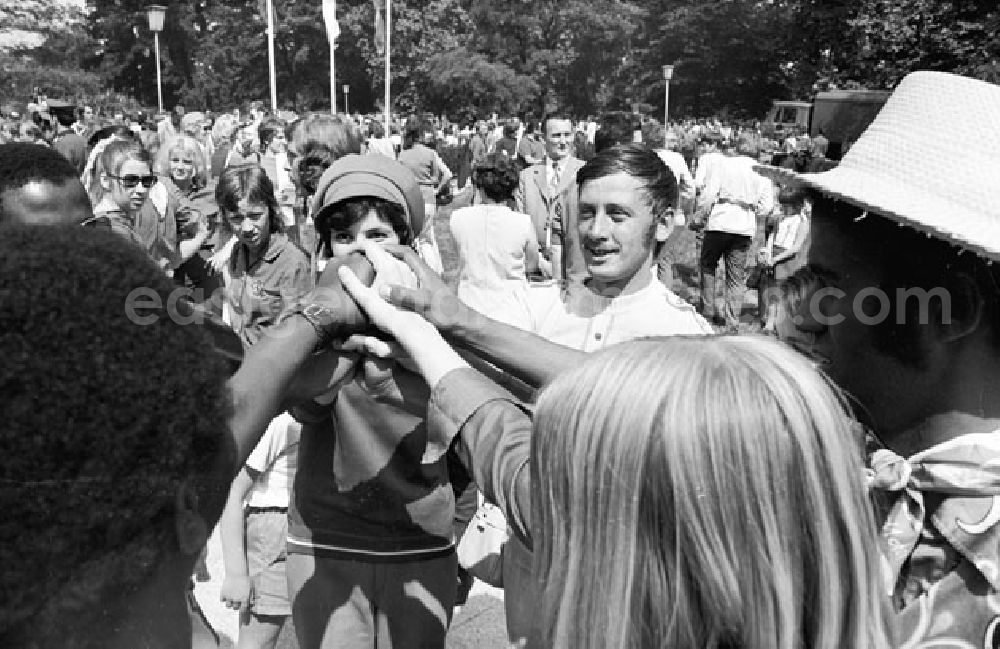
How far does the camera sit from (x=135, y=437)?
1.03 metres

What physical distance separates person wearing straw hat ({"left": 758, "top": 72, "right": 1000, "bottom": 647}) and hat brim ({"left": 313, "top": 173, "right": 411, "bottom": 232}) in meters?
1.19

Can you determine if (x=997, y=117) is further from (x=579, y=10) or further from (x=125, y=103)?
(x=579, y=10)

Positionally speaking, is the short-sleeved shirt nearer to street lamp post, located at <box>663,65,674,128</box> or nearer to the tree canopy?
street lamp post, located at <box>663,65,674,128</box>

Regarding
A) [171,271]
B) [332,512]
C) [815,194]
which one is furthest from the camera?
[171,271]

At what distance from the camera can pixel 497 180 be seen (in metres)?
5.79

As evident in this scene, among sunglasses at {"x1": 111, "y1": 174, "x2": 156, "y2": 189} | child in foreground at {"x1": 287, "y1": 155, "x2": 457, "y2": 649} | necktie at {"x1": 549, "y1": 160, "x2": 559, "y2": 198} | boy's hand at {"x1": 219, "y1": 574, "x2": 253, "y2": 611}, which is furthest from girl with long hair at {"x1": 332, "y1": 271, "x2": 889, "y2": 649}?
necktie at {"x1": 549, "y1": 160, "x2": 559, "y2": 198}

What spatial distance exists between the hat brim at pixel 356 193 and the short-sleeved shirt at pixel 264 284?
146 cm

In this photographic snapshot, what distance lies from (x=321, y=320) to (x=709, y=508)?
3.00ft

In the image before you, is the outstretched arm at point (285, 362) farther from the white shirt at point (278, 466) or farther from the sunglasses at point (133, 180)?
the sunglasses at point (133, 180)

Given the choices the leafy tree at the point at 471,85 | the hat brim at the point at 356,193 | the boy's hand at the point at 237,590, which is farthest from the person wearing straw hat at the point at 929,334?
the leafy tree at the point at 471,85

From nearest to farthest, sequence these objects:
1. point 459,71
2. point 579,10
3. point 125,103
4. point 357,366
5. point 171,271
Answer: point 357,366, point 171,271, point 125,103, point 459,71, point 579,10

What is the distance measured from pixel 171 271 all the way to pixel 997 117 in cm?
474

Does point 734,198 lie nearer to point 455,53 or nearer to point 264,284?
point 264,284

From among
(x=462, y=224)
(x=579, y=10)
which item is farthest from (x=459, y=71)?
(x=462, y=224)
